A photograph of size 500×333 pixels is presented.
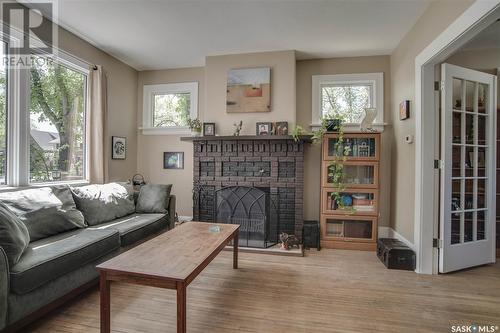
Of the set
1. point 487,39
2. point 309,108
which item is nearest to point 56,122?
point 309,108

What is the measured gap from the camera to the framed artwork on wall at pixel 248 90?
367 cm

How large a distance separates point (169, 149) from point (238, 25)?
2291 mm

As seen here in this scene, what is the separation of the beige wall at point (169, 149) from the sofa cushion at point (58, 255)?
6.24 ft

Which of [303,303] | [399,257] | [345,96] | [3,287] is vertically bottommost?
[303,303]

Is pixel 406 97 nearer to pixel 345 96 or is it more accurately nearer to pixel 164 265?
pixel 345 96

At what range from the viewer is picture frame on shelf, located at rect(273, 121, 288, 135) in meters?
3.57

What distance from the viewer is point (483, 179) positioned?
2799 mm

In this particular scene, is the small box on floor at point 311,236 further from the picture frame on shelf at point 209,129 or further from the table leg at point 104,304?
the table leg at point 104,304

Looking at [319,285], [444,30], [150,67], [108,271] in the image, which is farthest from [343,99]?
[108,271]

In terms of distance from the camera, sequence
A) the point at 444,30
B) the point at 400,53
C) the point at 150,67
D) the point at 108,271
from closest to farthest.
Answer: the point at 108,271 → the point at 444,30 → the point at 400,53 → the point at 150,67

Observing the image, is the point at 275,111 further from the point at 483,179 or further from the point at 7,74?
the point at 7,74

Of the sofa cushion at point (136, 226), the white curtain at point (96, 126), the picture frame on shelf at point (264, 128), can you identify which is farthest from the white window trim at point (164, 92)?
the sofa cushion at point (136, 226)

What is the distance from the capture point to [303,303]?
2037 mm

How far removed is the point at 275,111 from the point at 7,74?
3.02m
